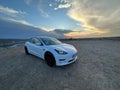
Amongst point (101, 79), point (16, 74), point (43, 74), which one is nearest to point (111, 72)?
point (101, 79)

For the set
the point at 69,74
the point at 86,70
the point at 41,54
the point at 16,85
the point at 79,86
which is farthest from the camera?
the point at 41,54

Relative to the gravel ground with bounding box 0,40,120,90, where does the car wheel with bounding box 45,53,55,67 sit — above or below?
above

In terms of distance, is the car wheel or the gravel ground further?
the car wheel

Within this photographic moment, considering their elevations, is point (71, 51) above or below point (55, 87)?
above

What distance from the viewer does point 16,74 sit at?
16.2ft

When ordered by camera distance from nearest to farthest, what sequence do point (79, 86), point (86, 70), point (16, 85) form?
point (79, 86) → point (16, 85) → point (86, 70)

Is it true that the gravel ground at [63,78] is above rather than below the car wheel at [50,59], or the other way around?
below

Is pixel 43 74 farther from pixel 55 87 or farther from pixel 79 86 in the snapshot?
pixel 79 86

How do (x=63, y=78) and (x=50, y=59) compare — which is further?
(x=50, y=59)

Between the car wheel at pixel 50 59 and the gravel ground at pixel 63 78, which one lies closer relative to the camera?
the gravel ground at pixel 63 78

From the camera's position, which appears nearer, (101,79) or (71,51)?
(101,79)

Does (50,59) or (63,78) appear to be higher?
(50,59)

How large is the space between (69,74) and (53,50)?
139cm

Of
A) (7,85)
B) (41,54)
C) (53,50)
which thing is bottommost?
(7,85)
